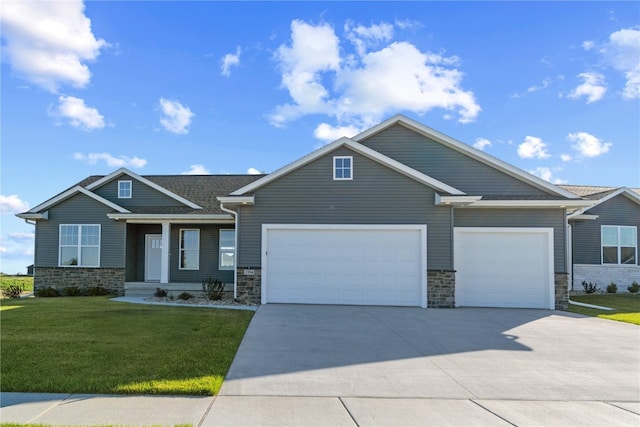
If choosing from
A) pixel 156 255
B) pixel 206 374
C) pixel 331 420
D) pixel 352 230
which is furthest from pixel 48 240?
pixel 331 420

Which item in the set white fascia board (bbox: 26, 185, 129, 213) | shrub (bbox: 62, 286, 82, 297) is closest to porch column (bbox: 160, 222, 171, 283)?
white fascia board (bbox: 26, 185, 129, 213)

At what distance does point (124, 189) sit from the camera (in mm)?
17672

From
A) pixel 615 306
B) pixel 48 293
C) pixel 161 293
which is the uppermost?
pixel 161 293

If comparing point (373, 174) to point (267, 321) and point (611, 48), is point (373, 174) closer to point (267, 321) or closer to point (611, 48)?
point (267, 321)

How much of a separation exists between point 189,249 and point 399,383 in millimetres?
13443

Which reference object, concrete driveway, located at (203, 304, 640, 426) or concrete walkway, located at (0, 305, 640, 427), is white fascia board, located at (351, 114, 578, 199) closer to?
concrete driveway, located at (203, 304, 640, 426)

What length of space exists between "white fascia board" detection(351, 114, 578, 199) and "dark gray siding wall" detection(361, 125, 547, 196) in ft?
0.50

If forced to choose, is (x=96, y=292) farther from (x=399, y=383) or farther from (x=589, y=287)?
(x=589, y=287)

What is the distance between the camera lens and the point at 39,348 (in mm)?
7035

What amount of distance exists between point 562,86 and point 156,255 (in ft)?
55.7

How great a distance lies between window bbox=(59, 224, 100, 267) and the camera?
16.4 m

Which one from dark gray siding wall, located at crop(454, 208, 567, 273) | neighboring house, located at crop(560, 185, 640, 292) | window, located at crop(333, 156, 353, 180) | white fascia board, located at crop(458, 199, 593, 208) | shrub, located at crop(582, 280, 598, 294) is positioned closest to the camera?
window, located at crop(333, 156, 353, 180)

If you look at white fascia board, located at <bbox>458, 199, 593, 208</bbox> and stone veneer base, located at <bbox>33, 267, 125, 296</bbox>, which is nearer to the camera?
white fascia board, located at <bbox>458, 199, 593, 208</bbox>

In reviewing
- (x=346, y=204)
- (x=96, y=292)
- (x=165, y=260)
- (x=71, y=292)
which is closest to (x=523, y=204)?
(x=346, y=204)
